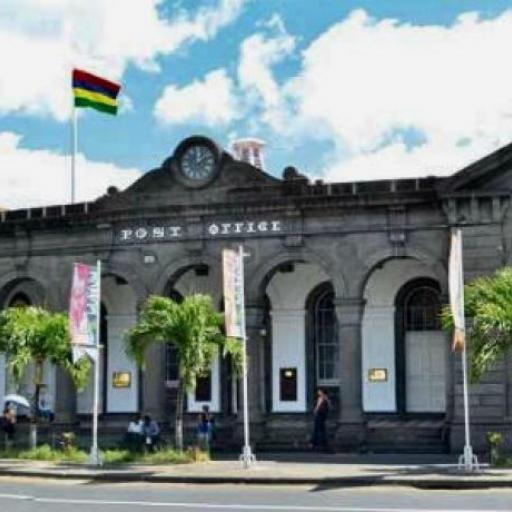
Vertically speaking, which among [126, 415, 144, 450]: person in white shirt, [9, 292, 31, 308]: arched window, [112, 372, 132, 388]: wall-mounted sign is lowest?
[126, 415, 144, 450]: person in white shirt

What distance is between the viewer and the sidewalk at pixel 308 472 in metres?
20.2

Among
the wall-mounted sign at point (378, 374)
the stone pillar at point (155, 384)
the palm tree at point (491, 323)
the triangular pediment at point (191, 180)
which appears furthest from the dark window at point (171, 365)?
the palm tree at point (491, 323)

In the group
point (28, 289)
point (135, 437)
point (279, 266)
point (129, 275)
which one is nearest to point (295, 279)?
point (279, 266)

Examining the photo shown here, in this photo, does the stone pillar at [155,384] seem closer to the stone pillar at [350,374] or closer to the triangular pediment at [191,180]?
the triangular pediment at [191,180]

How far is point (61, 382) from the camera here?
3228 centimetres

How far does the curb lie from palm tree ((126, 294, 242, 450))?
3377 mm

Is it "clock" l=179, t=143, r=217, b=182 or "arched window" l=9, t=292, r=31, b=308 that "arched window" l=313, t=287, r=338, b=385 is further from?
"arched window" l=9, t=292, r=31, b=308

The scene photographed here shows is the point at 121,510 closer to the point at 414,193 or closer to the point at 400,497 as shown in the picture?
the point at 400,497

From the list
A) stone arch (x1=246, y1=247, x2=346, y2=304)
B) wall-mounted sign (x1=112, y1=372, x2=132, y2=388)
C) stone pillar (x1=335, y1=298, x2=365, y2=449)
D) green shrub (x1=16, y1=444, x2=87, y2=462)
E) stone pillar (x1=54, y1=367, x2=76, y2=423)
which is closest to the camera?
green shrub (x1=16, y1=444, x2=87, y2=462)

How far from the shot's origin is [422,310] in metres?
31.8

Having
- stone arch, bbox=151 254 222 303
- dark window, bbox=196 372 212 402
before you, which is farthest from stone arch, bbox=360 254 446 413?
dark window, bbox=196 372 212 402

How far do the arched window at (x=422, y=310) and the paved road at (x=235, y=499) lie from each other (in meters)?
12.0

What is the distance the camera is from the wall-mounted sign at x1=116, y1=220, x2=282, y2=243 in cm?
2992

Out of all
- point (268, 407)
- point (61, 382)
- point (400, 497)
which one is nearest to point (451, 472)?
point (400, 497)
